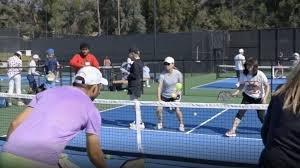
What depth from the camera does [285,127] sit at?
115 inches

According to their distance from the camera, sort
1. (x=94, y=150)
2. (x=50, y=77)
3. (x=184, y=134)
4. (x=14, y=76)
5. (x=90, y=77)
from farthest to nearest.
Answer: (x=14, y=76)
(x=50, y=77)
(x=184, y=134)
(x=90, y=77)
(x=94, y=150)

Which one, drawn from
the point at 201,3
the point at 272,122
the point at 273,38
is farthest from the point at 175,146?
the point at 201,3

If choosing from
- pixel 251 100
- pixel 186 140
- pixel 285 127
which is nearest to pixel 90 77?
pixel 285 127

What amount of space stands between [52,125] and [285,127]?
1527mm

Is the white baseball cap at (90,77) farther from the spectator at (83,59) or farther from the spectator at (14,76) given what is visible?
the spectator at (14,76)

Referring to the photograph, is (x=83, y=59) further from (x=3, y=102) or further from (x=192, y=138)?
(x=3, y=102)

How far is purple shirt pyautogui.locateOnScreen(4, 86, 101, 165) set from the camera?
3.56 meters

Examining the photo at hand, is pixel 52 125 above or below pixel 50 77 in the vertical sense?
above

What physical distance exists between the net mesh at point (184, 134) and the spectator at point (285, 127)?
493 cm

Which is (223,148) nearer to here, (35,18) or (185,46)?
(185,46)

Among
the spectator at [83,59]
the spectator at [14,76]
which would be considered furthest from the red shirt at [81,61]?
the spectator at [14,76]

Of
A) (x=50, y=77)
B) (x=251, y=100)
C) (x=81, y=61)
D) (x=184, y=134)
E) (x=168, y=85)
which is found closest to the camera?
(x=251, y=100)

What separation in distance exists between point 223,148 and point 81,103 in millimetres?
6553

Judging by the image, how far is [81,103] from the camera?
377cm
